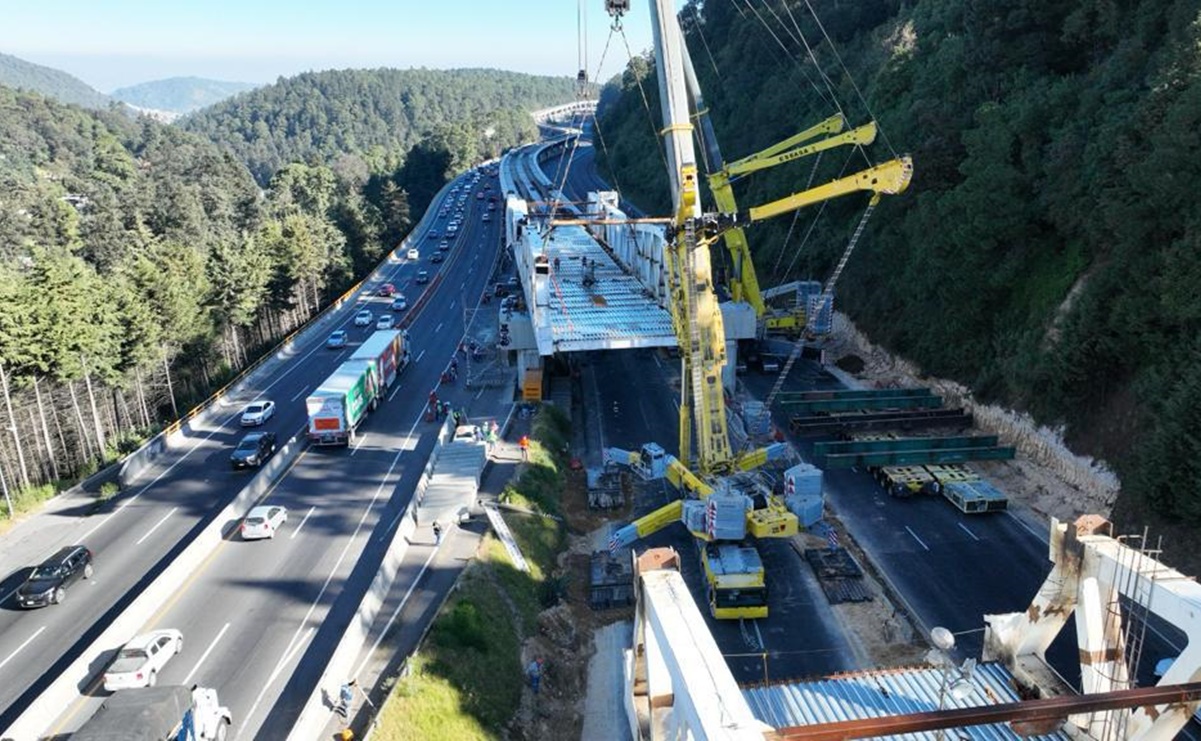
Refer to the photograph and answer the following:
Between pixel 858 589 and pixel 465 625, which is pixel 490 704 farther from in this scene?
pixel 858 589

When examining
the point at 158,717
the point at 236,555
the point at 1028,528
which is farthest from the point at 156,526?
the point at 1028,528

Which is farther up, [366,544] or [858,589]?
[366,544]

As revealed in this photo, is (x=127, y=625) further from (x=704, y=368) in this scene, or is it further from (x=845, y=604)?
(x=845, y=604)

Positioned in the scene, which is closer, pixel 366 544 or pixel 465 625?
pixel 465 625

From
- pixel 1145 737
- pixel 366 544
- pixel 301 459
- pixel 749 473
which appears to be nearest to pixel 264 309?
pixel 301 459

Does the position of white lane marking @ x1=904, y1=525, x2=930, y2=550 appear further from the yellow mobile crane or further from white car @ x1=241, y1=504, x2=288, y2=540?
white car @ x1=241, y1=504, x2=288, y2=540

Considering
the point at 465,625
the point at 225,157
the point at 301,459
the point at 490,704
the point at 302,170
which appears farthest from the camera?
the point at 225,157

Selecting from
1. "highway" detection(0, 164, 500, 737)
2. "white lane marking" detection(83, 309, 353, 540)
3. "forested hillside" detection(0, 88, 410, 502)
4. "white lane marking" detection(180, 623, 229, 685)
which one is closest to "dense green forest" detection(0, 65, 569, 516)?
"forested hillside" detection(0, 88, 410, 502)
